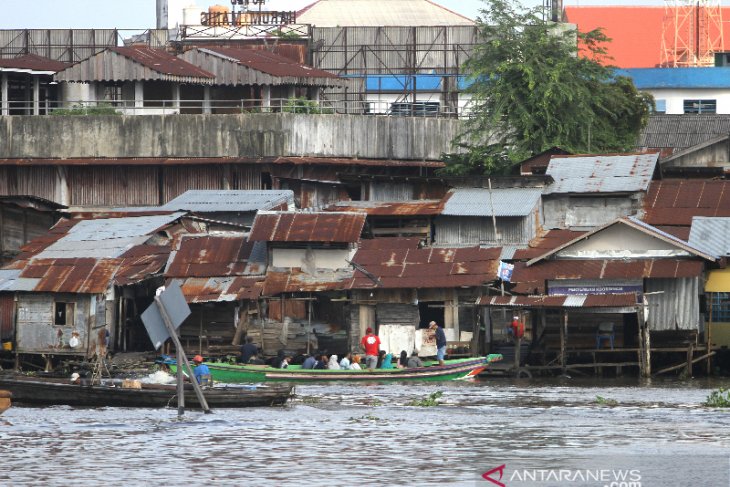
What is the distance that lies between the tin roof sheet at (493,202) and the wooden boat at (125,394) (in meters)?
17.0

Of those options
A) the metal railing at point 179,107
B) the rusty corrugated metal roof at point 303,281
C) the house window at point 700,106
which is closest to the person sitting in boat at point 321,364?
the rusty corrugated metal roof at point 303,281

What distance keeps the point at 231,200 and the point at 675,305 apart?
17735 millimetres

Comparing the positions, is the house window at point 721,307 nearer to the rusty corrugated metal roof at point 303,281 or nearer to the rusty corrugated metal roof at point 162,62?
the rusty corrugated metal roof at point 303,281

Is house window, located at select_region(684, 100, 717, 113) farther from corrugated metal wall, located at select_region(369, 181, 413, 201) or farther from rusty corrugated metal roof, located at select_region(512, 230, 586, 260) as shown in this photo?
rusty corrugated metal roof, located at select_region(512, 230, 586, 260)

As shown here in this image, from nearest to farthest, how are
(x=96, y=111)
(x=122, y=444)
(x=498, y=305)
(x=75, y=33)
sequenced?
(x=122, y=444), (x=498, y=305), (x=96, y=111), (x=75, y=33)

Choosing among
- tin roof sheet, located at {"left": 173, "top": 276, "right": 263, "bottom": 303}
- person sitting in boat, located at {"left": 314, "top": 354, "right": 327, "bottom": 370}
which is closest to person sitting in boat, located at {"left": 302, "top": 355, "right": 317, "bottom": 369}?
person sitting in boat, located at {"left": 314, "top": 354, "right": 327, "bottom": 370}

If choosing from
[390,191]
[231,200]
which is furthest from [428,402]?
[390,191]

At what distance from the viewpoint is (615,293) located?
4528cm

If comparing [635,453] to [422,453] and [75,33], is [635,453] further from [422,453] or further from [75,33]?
[75,33]

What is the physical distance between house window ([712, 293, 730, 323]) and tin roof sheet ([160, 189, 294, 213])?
1613cm

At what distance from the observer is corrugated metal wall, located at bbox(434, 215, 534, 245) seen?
51.2 m

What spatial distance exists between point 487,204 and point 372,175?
6.98 meters

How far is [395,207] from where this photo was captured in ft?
173

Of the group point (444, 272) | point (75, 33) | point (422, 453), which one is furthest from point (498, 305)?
point (75, 33)
